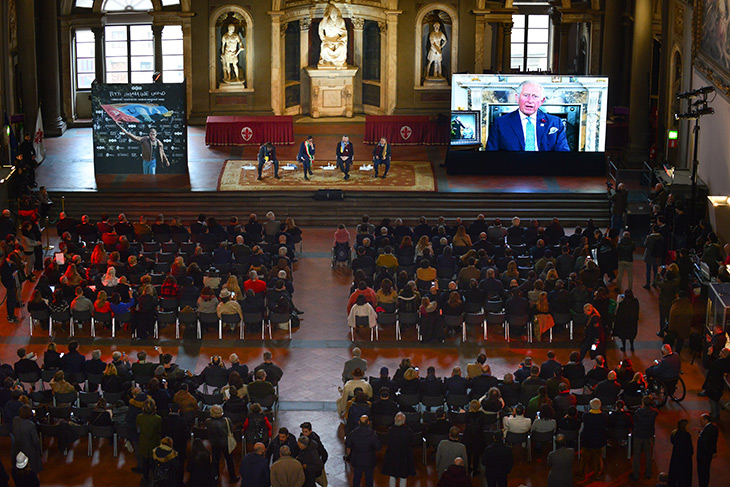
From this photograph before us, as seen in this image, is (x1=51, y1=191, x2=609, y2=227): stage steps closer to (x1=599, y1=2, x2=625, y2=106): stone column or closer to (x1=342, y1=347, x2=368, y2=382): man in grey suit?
(x1=599, y1=2, x2=625, y2=106): stone column

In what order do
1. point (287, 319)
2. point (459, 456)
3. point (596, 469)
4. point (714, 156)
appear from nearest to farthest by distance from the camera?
point (459, 456), point (596, 469), point (287, 319), point (714, 156)

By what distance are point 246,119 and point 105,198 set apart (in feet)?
22.2

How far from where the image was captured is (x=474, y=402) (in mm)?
15445

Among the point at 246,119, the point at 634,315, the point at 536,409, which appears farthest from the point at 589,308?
the point at 246,119

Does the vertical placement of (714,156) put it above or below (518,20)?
below

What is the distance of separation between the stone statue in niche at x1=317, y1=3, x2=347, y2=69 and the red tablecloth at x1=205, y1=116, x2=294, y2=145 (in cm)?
353

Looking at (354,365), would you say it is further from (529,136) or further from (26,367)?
(529,136)

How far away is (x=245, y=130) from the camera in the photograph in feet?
113

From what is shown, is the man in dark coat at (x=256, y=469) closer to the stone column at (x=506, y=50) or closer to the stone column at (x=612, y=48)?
the stone column at (x=612, y=48)

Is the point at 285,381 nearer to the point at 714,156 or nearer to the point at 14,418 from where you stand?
the point at 14,418

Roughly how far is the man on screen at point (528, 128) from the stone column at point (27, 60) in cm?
1332

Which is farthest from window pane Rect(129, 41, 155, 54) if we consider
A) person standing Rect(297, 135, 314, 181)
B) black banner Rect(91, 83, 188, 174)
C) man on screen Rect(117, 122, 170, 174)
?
person standing Rect(297, 135, 314, 181)

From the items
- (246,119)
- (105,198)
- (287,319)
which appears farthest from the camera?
(246,119)

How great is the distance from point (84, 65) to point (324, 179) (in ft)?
40.6
